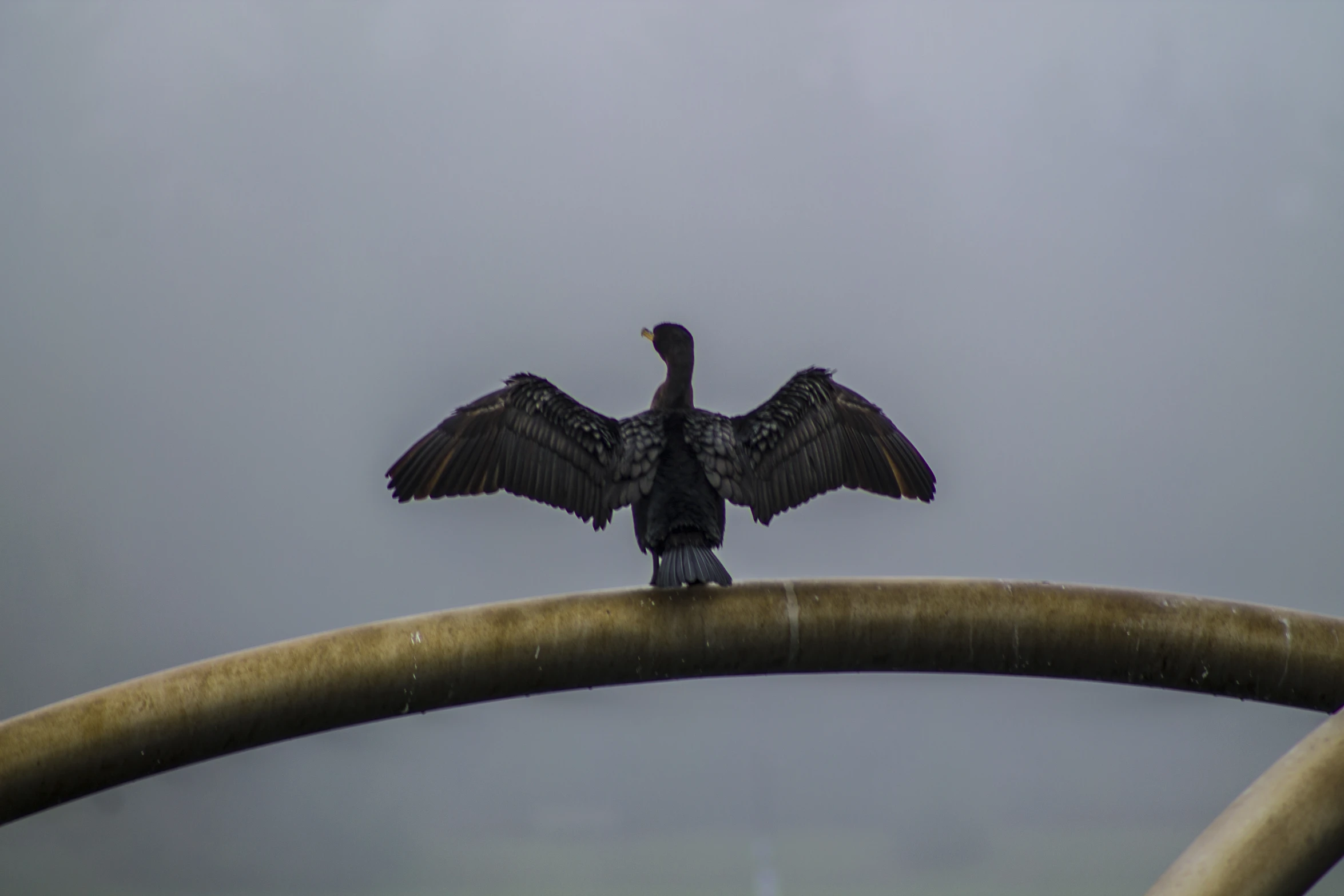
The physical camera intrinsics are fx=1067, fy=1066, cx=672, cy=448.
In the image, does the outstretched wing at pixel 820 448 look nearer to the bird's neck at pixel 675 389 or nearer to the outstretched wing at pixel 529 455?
the bird's neck at pixel 675 389

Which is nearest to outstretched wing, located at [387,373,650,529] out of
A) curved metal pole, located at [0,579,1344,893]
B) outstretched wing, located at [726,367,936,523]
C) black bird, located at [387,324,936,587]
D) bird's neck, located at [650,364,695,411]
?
black bird, located at [387,324,936,587]

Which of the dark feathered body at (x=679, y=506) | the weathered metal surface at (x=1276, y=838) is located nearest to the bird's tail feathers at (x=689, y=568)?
the dark feathered body at (x=679, y=506)

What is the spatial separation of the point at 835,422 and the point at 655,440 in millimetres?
415

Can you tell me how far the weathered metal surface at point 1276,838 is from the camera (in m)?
1.21

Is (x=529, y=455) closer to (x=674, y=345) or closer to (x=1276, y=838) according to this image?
(x=674, y=345)

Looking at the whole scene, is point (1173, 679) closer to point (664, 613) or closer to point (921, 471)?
point (921, 471)

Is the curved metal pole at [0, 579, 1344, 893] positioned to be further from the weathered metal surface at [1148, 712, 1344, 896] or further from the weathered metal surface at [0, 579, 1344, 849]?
the weathered metal surface at [1148, 712, 1344, 896]

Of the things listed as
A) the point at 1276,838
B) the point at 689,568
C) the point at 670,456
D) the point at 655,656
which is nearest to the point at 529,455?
the point at 670,456

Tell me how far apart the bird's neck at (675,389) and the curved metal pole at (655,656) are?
561mm

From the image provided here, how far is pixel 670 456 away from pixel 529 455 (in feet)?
0.95

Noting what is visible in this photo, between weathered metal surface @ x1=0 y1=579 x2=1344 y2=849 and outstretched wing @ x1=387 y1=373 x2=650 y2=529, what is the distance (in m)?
0.42

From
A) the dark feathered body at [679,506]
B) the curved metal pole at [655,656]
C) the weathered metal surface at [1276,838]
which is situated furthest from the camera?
the dark feathered body at [679,506]

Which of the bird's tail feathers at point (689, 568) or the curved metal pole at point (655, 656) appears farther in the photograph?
the bird's tail feathers at point (689, 568)

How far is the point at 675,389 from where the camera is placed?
2.25 metres
